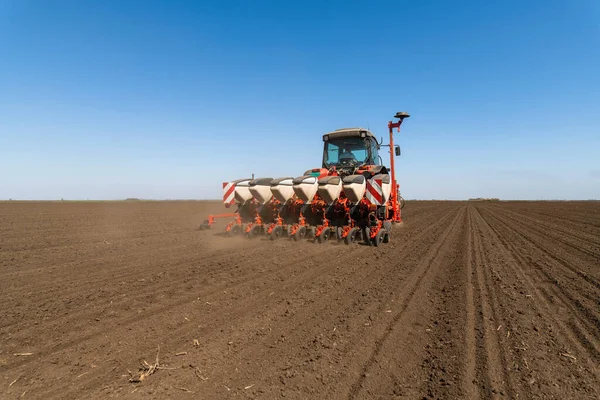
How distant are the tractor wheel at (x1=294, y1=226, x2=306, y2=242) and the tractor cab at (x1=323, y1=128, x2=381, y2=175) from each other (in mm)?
2828

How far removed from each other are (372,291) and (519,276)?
3.21 m

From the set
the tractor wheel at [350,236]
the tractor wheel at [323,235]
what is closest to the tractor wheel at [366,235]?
the tractor wheel at [350,236]

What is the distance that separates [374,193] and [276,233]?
3.21 metres

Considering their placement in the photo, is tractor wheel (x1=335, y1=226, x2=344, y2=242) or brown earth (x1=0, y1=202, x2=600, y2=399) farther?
tractor wheel (x1=335, y1=226, x2=344, y2=242)

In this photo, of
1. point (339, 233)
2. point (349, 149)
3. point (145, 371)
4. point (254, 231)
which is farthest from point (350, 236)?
point (145, 371)

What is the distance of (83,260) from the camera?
712 centimetres

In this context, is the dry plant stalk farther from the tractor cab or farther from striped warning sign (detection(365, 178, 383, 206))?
the tractor cab

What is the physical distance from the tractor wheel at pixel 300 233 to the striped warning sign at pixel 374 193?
216 centimetres

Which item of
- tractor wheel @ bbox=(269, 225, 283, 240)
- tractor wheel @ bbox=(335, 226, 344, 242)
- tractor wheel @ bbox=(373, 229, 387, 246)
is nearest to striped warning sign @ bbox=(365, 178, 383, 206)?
tractor wheel @ bbox=(373, 229, 387, 246)

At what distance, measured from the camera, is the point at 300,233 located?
9.59 metres

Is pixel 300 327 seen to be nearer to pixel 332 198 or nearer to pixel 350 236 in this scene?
pixel 350 236

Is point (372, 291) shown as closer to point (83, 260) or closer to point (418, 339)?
point (418, 339)

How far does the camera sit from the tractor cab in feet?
37.1

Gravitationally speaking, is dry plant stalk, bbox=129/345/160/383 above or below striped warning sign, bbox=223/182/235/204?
below
